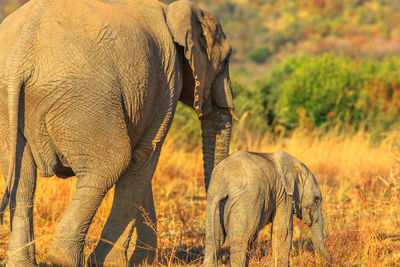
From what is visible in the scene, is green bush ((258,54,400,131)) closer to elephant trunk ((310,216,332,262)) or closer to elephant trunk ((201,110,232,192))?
elephant trunk ((201,110,232,192))

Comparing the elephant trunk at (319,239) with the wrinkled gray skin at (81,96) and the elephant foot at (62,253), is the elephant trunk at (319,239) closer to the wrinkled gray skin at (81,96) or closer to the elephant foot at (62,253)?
the wrinkled gray skin at (81,96)

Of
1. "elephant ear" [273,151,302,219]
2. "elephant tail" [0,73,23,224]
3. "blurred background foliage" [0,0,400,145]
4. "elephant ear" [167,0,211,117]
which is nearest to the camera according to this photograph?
"elephant tail" [0,73,23,224]

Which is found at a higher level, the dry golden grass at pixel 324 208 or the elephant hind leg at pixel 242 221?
the elephant hind leg at pixel 242 221

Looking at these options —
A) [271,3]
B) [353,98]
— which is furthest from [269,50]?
[353,98]

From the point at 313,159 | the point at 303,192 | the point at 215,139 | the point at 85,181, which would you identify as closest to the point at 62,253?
the point at 85,181

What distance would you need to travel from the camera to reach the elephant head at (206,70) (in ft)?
13.1

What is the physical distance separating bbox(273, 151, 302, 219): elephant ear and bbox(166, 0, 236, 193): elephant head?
0.76m

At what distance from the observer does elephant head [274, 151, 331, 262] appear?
3.76 meters

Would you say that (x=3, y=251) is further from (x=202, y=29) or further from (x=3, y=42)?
(x=202, y=29)

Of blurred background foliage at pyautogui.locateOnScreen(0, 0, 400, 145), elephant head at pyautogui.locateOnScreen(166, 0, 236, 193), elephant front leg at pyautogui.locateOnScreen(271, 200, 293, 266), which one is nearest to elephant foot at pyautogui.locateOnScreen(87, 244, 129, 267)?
elephant head at pyautogui.locateOnScreen(166, 0, 236, 193)

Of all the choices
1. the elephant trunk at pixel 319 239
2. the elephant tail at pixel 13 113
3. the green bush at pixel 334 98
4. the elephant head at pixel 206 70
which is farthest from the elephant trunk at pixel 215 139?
the green bush at pixel 334 98

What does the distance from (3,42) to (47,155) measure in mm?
694

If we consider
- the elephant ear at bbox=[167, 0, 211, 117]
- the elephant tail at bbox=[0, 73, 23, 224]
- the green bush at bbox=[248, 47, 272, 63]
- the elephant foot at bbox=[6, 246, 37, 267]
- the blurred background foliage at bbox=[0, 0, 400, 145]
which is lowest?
the green bush at bbox=[248, 47, 272, 63]

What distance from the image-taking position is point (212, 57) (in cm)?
446
